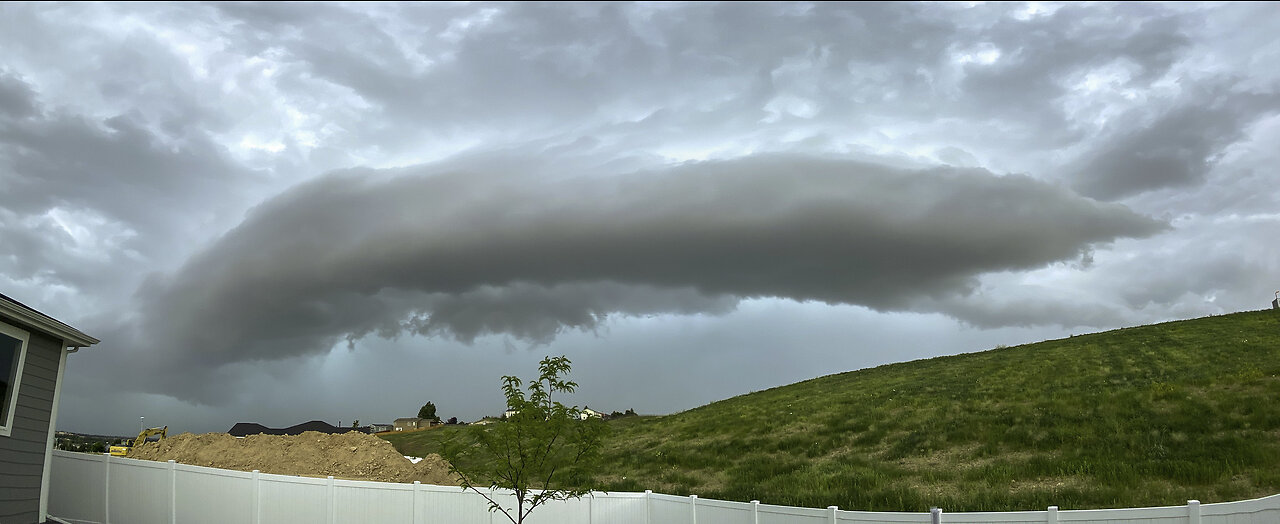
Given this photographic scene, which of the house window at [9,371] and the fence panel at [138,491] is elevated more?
the house window at [9,371]

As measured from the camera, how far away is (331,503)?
28391mm

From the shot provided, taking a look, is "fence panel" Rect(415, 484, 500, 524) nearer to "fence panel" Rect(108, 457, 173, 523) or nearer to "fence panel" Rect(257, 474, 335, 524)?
"fence panel" Rect(257, 474, 335, 524)

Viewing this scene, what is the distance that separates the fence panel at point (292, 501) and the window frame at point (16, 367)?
31.5ft

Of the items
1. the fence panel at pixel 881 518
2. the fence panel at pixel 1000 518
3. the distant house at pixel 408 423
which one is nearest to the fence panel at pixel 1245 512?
the fence panel at pixel 1000 518

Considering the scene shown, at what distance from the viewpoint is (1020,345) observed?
68.2 metres

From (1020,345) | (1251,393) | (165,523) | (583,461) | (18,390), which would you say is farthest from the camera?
(1020,345)

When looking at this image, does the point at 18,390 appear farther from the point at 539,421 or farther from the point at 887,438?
the point at 887,438

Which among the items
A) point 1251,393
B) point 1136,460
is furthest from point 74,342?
point 1251,393

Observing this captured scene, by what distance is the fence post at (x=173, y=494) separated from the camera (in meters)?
28.5

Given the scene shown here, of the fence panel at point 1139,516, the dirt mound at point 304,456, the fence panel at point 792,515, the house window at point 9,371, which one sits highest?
the house window at point 9,371

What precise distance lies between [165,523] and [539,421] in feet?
51.1

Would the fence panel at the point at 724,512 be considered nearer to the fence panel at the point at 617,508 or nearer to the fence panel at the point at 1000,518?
the fence panel at the point at 617,508

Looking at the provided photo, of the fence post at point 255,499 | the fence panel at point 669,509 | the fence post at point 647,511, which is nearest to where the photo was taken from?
the fence panel at point 669,509

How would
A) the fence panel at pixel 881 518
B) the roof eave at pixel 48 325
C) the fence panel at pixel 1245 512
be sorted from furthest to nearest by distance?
the roof eave at pixel 48 325 < the fence panel at pixel 881 518 < the fence panel at pixel 1245 512
